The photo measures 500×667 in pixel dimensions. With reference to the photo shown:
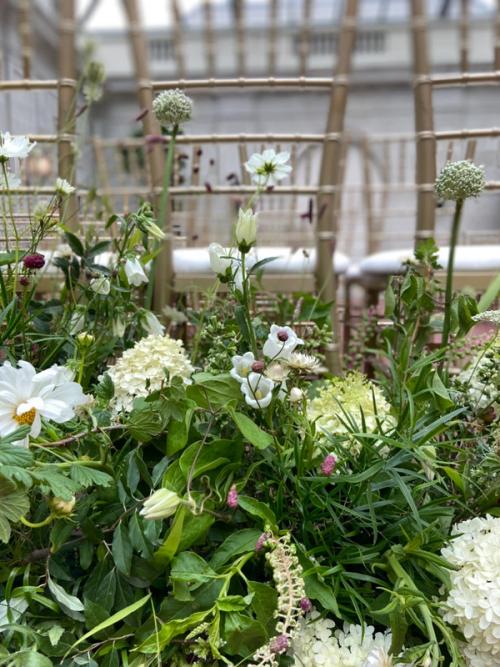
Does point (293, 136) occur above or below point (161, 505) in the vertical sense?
above

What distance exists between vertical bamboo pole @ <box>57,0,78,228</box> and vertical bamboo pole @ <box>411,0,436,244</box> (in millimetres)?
588

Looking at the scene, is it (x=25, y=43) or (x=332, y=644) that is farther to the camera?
(x=25, y=43)

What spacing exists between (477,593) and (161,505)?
305mm

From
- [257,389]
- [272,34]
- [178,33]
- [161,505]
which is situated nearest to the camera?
[161,505]

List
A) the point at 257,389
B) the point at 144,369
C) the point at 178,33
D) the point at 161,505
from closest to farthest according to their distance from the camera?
the point at 161,505 < the point at 257,389 < the point at 144,369 < the point at 178,33

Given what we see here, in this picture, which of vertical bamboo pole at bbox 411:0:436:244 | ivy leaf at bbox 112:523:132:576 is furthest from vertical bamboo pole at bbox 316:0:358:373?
ivy leaf at bbox 112:523:132:576

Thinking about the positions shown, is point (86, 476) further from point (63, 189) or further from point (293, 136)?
point (293, 136)

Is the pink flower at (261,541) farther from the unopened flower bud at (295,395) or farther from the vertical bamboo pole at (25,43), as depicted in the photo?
the vertical bamboo pole at (25,43)

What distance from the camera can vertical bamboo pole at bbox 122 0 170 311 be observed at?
100 cm

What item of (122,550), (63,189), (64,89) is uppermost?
(64,89)

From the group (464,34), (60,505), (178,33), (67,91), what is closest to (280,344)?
(60,505)

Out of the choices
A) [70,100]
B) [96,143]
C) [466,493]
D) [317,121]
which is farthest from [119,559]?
[317,121]

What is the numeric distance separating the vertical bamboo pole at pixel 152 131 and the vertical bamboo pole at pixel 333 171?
29 centimetres

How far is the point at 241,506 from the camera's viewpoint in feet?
1.91
